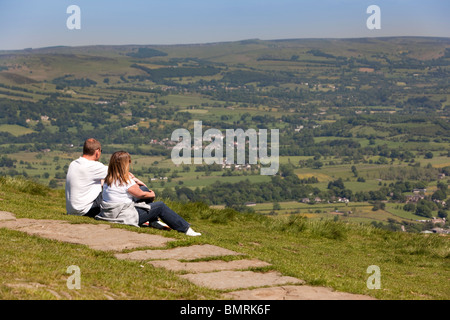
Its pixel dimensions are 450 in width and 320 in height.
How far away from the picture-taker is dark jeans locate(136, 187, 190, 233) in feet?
37.2

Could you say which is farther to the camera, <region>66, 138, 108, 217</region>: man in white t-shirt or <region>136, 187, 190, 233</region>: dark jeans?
<region>66, 138, 108, 217</region>: man in white t-shirt

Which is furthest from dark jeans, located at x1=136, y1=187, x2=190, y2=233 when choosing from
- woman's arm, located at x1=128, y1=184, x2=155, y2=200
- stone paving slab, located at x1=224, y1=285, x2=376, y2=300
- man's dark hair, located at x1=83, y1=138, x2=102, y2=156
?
stone paving slab, located at x1=224, y1=285, x2=376, y2=300

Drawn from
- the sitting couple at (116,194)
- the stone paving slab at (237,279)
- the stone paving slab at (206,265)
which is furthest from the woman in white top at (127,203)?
the stone paving slab at (237,279)

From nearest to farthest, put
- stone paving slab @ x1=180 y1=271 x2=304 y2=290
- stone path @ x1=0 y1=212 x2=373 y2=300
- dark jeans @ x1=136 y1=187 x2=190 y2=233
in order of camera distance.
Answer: stone path @ x1=0 y1=212 x2=373 y2=300 < stone paving slab @ x1=180 y1=271 x2=304 y2=290 < dark jeans @ x1=136 y1=187 x2=190 y2=233

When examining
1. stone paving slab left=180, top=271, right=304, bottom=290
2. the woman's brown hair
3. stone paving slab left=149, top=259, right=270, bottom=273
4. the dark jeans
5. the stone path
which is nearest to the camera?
the stone path

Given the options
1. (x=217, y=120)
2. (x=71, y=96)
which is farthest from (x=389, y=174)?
(x=71, y=96)

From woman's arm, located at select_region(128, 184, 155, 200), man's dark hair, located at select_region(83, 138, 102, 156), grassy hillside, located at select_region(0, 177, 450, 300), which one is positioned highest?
man's dark hair, located at select_region(83, 138, 102, 156)

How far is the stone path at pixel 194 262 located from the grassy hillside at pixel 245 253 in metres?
0.31

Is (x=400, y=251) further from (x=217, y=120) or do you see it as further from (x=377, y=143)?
(x=217, y=120)

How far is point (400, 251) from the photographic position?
14.1 m

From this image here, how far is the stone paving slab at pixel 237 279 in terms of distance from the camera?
24.1 feet

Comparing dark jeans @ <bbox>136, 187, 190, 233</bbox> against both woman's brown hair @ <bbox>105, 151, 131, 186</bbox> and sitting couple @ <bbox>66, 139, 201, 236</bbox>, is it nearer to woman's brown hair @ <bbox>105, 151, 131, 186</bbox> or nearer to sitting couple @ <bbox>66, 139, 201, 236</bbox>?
sitting couple @ <bbox>66, 139, 201, 236</bbox>

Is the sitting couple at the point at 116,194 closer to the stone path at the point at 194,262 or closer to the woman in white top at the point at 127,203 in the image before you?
the woman in white top at the point at 127,203

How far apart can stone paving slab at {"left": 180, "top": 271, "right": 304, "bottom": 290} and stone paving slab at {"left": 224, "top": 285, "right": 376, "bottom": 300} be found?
1.01ft
